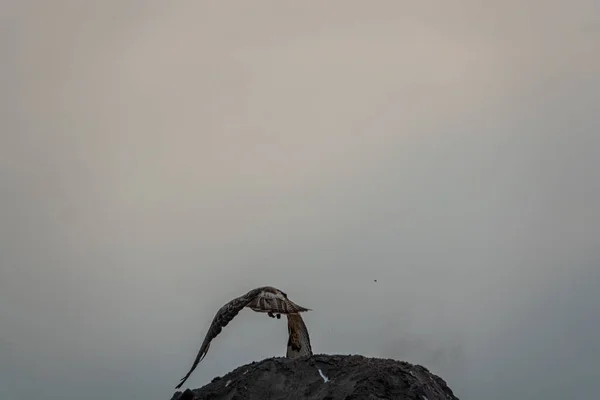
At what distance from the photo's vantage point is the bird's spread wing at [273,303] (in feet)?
65.1

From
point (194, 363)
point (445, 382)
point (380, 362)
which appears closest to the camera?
point (380, 362)

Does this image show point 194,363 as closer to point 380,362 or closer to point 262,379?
point 262,379

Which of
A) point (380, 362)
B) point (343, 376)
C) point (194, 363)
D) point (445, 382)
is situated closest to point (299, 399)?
point (343, 376)

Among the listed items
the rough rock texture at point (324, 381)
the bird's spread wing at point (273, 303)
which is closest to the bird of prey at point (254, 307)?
the bird's spread wing at point (273, 303)

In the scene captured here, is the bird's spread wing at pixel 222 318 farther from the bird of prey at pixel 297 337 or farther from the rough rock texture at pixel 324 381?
the rough rock texture at pixel 324 381

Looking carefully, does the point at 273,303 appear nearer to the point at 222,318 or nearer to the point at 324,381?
the point at 222,318

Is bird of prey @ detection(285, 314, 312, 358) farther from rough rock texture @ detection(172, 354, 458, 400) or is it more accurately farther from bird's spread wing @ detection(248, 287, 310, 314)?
rough rock texture @ detection(172, 354, 458, 400)

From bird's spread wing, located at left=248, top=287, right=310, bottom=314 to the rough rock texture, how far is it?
3.20 m

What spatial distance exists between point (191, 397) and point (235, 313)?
15.1ft

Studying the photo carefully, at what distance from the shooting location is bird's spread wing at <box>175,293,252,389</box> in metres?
19.8

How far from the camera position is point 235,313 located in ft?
65.3

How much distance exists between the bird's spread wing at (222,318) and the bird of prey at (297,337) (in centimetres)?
128

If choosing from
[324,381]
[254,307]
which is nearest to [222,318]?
[254,307]

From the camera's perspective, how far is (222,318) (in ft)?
64.9
